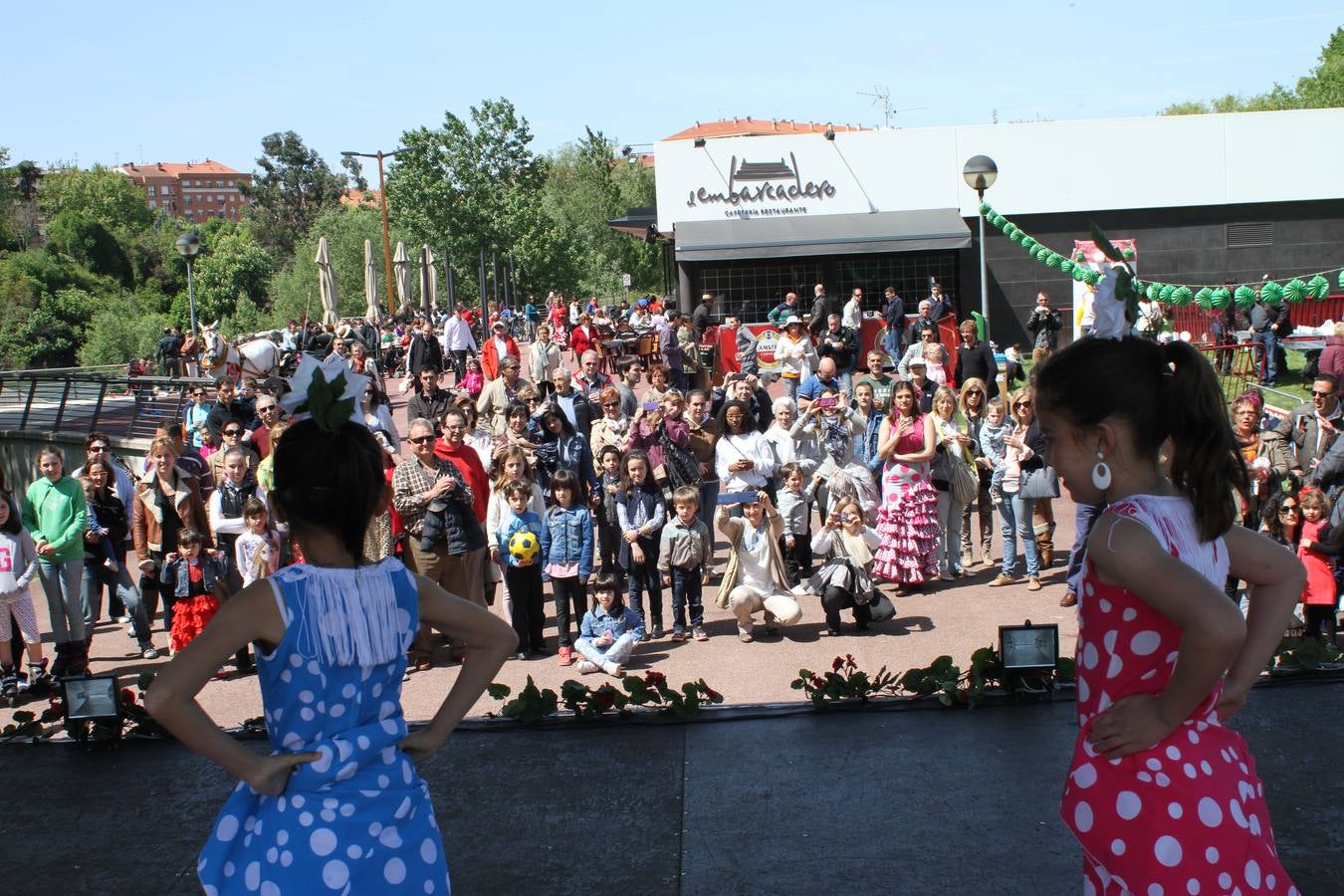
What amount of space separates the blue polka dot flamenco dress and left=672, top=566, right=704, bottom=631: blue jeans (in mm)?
6158

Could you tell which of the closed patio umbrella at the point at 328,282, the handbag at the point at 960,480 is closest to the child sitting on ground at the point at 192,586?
Result: the handbag at the point at 960,480

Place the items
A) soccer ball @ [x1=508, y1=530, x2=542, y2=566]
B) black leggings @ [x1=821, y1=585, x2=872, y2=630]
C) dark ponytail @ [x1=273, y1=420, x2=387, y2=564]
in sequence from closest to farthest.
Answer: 1. dark ponytail @ [x1=273, y1=420, x2=387, y2=564]
2. soccer ball @ [x1=508, y1=530, x2=542, y2=566]
3. black leggings @ [x1=821, y1=585, x2=872, y2=630]

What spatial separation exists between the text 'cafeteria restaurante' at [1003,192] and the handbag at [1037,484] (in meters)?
14.9

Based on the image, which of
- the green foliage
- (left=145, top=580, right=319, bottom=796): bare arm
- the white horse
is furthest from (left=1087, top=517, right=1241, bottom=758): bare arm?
the green foliage

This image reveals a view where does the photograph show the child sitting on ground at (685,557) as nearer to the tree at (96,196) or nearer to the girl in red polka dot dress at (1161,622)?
the girl in red polka dot dress at (1161,622)

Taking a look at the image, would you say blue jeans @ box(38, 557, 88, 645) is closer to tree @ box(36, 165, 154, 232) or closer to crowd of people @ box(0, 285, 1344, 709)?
crowd of people @ box(0, 285, 1344, 709)

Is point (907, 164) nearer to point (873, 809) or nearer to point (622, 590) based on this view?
point (622, 590)

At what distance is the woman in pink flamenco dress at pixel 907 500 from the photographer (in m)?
9.52

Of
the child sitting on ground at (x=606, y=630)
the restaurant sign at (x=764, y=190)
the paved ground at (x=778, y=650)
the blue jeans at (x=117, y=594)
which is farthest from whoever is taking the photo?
the restaurant sign at (x=764, y=190)

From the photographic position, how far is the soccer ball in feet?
27.5

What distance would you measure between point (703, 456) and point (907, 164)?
1608cm

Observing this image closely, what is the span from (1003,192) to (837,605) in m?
18.2

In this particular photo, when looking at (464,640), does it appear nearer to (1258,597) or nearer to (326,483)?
(326,483)

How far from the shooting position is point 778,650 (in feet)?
27.3
